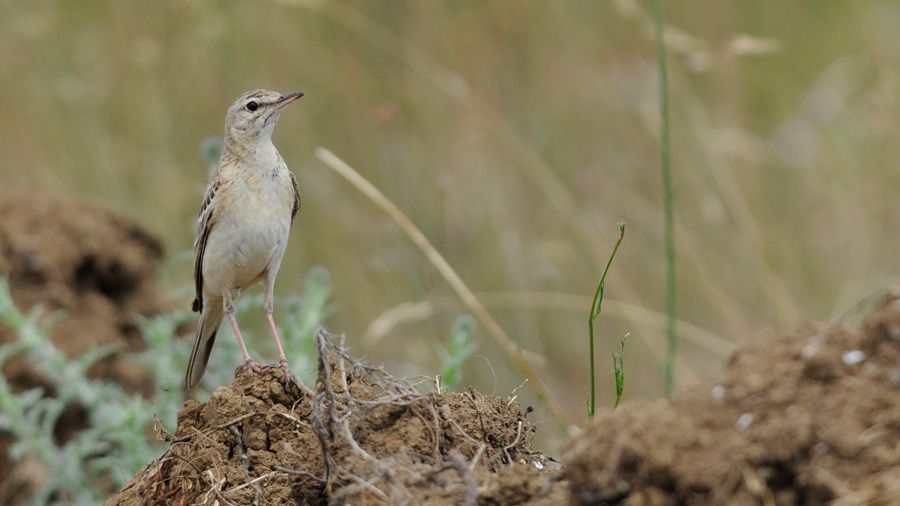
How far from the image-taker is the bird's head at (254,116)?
19.1 ft

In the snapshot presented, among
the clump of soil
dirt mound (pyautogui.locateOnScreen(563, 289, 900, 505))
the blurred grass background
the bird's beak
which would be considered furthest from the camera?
the blurred grass background

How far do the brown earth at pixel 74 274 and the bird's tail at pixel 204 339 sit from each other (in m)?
1.51

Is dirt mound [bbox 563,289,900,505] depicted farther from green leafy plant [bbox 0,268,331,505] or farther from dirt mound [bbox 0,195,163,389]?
dirt mound [bbox 0,195,163,389]

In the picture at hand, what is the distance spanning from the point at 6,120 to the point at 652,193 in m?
6.01

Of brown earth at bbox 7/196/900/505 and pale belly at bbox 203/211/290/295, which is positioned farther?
pale belly at bbox 203/211/290/295

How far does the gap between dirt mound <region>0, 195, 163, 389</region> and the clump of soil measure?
362cm

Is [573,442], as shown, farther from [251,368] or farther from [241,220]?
[241,220]

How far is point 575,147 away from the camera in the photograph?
996 cm

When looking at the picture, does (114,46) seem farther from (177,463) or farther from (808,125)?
(177,463)

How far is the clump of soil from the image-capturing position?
2.98 m

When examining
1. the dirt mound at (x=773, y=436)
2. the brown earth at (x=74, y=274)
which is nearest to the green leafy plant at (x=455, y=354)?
the dirt mound at (x=773, y=436)

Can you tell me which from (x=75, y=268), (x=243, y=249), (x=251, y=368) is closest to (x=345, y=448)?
(x=251, y=368)

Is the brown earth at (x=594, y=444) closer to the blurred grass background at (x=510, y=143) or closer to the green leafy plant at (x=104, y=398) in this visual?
the green leafy plant at (x=104, y=398)

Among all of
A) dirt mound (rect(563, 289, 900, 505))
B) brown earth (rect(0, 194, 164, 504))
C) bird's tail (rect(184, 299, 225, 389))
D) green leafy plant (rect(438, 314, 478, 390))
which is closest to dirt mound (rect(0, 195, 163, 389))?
brown earth (rect(0, 194, 164, 504))
